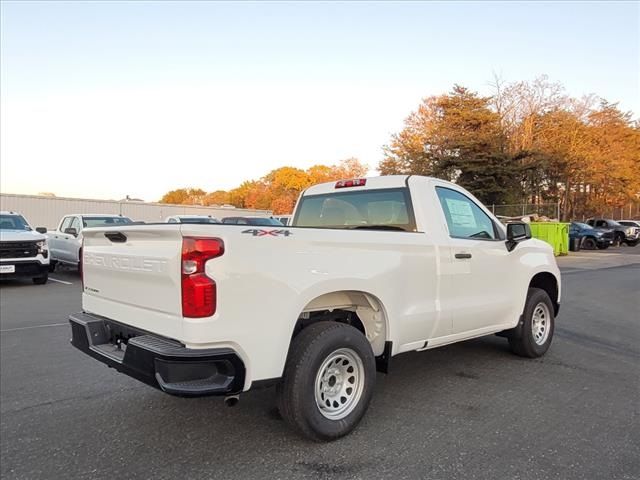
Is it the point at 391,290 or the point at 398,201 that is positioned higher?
the point at 398,201

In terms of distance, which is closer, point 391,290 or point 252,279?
point 252,279

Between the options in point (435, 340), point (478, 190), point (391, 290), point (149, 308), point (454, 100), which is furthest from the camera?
point (454, 100)

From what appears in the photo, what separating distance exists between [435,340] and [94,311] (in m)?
2.81

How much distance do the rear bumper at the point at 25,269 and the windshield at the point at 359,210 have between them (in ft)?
31.8

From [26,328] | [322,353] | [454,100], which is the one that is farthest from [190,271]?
[454,100]

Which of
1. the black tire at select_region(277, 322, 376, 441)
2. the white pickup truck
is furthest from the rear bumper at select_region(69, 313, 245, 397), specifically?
the black tire at select_region(277, 322, 376, 441)

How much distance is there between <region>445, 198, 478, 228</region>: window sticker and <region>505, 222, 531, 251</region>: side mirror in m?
0.41

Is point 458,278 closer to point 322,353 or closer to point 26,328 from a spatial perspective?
point 322,353

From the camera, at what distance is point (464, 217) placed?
4.84 m

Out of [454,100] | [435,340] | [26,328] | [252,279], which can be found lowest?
[26,328]

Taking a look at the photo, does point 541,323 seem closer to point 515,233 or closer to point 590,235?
point 515,233

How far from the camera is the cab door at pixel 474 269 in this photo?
4465 mm

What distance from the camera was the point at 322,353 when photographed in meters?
3.36

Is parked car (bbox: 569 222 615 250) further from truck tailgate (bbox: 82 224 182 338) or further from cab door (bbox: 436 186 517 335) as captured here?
truck tailgate (bbox: 82 224 182 338)
